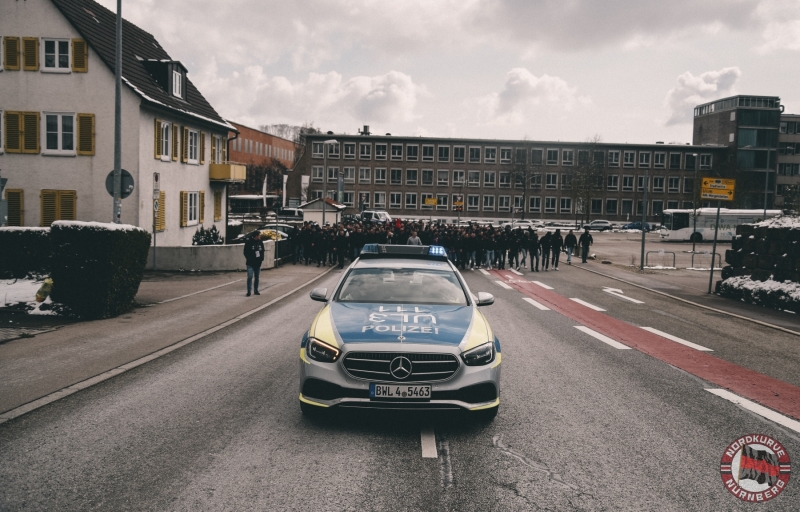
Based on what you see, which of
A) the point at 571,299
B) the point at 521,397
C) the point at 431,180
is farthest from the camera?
the point at 431,180

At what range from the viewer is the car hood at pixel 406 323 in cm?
614

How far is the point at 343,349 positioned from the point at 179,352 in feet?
16.9

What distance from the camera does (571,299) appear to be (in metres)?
19.1

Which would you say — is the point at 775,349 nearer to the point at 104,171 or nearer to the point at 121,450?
the point at 121,450

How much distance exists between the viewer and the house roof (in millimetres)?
27661

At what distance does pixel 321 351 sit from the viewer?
618cm

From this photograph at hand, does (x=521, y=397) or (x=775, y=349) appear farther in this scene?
(x=775, y=349)

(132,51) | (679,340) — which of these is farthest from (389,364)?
(132,51)

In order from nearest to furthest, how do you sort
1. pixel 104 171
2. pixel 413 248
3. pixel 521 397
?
pixel 521 397
pixel 413 248
pixel 104 171

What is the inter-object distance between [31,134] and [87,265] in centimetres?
1781

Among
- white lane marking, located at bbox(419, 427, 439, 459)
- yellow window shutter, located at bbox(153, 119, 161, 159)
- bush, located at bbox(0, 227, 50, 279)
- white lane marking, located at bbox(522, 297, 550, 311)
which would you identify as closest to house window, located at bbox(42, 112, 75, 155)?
yellow window shutter, located at bbox(153, 119, 161, 159)

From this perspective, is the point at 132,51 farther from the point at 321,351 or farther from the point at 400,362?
the point at 400,362

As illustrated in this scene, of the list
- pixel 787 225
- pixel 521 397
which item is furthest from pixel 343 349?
pixel 787 225

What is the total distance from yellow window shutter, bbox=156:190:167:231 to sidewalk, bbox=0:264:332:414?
9.47 m
